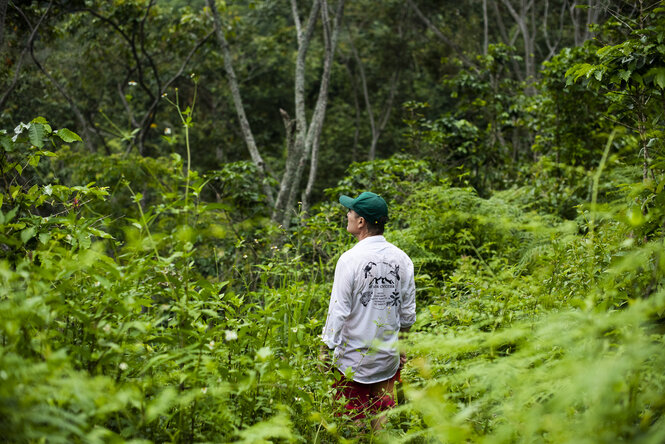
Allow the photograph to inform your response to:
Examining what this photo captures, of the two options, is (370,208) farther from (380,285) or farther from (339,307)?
(339,307)

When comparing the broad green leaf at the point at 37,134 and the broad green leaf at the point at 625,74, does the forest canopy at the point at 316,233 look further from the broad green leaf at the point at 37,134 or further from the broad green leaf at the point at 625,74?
the broad green leaf at the point at 625,74

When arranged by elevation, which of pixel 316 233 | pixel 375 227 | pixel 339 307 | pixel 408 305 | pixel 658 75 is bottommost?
pixel 316 233

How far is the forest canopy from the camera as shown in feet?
5.00

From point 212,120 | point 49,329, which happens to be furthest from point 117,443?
point 212,120

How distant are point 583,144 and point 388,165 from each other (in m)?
3.01

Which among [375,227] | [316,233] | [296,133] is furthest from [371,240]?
[296,133]

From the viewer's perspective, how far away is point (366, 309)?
3004 mm

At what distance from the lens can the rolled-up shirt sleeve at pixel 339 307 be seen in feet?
9.46

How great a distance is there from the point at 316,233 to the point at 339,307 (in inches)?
101

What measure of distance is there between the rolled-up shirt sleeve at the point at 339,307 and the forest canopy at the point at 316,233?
0.22 m

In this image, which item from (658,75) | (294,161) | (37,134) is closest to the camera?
(37,134)

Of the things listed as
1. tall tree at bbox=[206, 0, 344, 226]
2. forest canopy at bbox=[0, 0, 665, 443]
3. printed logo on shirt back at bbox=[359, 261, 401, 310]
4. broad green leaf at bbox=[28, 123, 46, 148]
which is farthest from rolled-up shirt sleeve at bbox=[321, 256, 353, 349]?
tall tree at bbox=[206, 0, 344, 226]

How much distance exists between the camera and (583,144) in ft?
22.9

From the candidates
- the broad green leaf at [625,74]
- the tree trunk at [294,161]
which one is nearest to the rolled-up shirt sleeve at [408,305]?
the broad green leaf at [625,74]
